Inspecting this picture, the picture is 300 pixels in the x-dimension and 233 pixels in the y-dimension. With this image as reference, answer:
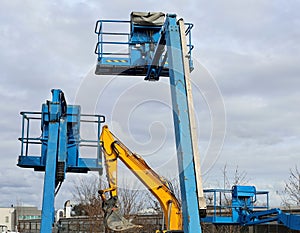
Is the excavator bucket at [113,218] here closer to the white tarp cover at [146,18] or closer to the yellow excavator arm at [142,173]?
the yellow excavator arm at [142,173]

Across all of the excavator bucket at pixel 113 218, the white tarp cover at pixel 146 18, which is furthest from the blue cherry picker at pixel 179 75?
the excavator bucket at pixel 113 218

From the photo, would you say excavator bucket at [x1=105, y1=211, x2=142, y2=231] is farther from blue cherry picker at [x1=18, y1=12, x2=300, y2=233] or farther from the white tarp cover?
the white tarp cover

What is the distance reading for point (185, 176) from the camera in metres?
8.96

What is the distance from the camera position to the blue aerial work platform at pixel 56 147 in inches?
473

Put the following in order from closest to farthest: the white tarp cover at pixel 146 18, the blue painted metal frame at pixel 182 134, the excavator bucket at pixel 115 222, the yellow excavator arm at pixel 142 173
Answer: the blue painted metal frame at pixel 182 134
the excavator bucket at pixel 115 222
the yellow excavator arm at pixel 142 173
the white tarp cover at pixel 146 18

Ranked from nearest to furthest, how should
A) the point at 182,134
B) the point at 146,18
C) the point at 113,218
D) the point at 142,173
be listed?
1. the point at 182,134
2. the point at 113,218
3. the point at 146,18
4. the point at 142,173

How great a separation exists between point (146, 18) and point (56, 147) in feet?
16.4

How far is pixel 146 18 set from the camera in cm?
1533

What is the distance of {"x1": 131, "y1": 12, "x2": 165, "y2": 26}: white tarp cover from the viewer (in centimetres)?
1515

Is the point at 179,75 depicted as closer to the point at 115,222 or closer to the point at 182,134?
the point at 182,134

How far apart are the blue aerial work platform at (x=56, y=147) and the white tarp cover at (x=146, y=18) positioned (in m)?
2.96

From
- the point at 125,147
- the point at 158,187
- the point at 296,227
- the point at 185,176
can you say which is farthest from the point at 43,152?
the point at 296,227

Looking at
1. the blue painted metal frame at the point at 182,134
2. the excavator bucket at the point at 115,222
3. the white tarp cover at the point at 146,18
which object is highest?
the white tarp cover at the point at 146,18

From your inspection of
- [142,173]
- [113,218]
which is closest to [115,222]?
[113,218]
